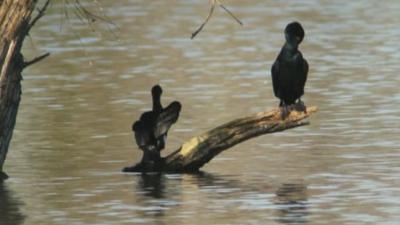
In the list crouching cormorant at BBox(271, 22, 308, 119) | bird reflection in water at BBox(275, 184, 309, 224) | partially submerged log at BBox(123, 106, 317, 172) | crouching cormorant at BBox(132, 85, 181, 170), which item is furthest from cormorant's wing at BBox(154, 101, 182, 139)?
bird reflection in water at BBox(275, 184, 309, 224)

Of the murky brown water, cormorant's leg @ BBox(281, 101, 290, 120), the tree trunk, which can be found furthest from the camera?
cormorant's leg @ BBox(281, 101, 290, 120)

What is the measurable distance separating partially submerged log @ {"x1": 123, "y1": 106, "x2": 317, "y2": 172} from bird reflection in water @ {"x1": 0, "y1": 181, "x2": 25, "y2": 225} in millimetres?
1838

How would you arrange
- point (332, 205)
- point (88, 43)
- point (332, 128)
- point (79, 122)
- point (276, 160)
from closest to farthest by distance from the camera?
point (332, 205) → point (276, 160) → point (332, 128) → point (79, 122) → point (88, 43)

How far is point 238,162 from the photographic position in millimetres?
20078

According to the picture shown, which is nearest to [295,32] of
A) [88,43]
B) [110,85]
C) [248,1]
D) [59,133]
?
[59,133]

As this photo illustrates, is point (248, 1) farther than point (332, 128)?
Yes

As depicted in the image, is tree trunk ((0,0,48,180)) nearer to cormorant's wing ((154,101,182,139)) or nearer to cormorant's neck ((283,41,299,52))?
cormorant's wing ((154,101,182,139))

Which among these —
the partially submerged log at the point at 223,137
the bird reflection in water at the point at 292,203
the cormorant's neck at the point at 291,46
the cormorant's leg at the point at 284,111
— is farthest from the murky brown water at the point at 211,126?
the cormorant's neck at the point at 291,46

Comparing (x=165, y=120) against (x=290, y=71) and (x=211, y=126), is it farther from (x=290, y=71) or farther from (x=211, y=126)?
(x=211, y=126)

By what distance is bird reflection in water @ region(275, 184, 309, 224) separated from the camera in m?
15.6

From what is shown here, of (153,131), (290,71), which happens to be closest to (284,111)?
(290,71)

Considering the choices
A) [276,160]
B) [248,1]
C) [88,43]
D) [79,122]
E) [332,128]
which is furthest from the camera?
[248,1]

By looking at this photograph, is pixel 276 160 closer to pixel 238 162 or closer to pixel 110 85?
pixel 238 162

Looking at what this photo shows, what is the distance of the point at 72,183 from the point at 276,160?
106 inches
